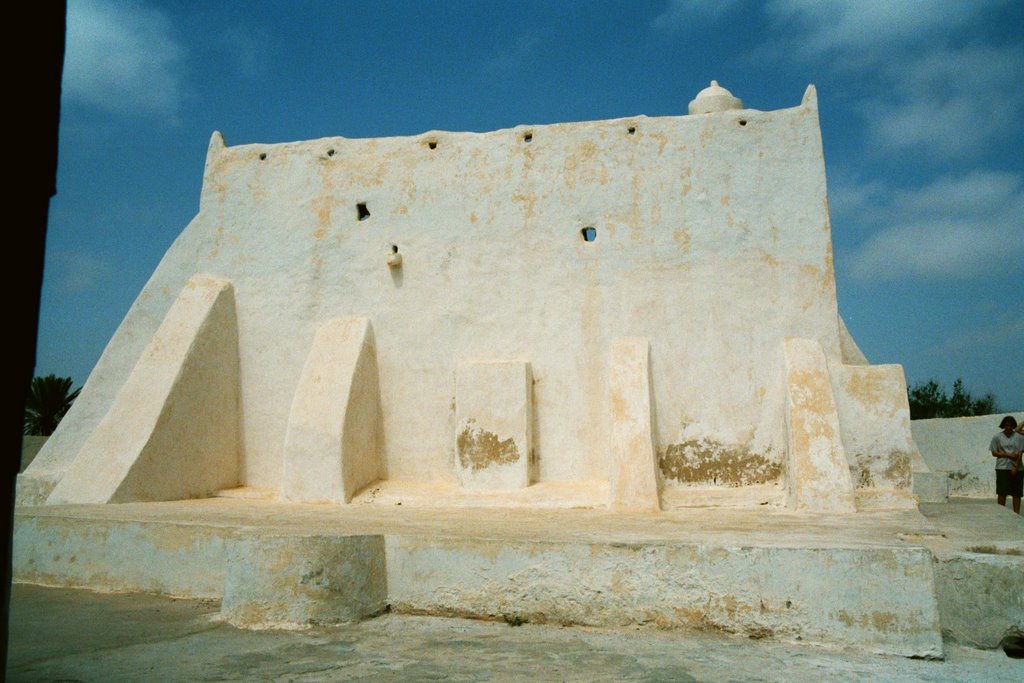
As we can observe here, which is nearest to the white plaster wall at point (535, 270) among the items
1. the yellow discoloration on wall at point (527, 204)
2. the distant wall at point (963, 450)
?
the yellow discoloration on wall at point (527, 204)

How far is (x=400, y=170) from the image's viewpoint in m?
9.41

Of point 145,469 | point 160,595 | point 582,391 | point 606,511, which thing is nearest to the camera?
point 160,595

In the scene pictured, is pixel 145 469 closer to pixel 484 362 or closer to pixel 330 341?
pixel 330 341

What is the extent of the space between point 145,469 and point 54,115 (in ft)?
23.1

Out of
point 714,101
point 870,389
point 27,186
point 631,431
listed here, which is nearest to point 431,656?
point 27,186

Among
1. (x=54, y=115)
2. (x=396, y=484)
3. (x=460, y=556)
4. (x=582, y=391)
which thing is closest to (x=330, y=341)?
(x=396, y=484)

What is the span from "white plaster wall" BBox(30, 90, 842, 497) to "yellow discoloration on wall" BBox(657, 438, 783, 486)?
0.27 ft

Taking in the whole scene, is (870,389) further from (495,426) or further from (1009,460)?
(495,426)

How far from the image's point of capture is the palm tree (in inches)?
745

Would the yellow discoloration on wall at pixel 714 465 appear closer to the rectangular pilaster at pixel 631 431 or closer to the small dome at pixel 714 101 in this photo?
the rectangular pilaster at pixel 631 431

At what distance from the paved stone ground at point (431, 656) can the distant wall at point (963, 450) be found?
38.9 ft

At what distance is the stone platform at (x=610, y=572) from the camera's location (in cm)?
388

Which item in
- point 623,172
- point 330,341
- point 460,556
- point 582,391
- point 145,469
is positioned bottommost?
point 460,556

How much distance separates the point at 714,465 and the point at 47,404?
56.1 ft
